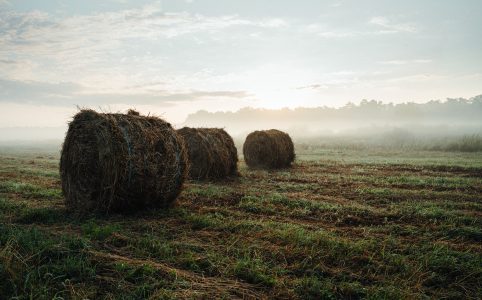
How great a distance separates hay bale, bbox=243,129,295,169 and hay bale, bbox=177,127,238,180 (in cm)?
357

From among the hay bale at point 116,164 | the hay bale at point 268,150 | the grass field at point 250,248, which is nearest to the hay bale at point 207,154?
the hay bale at point 268,150

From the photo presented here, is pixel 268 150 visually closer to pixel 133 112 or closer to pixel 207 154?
pixel 207 154

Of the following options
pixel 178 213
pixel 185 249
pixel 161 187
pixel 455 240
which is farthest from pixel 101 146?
pixel 455 240

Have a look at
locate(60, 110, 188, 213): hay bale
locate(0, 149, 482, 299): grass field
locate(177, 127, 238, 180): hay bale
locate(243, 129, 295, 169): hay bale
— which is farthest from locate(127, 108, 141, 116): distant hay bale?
locate(243, 129, 295, 169): hay bale

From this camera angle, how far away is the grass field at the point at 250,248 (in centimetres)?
492

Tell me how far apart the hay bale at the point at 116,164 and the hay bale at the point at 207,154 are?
5.34m

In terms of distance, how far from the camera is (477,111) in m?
161

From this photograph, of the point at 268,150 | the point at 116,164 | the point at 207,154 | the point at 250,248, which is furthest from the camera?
the point at 268,150

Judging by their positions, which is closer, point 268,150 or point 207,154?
point 207,154

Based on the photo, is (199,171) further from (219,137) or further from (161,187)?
(161,187)

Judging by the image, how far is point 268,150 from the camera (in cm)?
1936

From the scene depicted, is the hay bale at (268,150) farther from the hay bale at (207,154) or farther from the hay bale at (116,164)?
the hay bale at (116,164)

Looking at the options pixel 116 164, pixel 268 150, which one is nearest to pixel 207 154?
pixel 268 150

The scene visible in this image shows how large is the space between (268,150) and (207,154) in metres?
5.17
